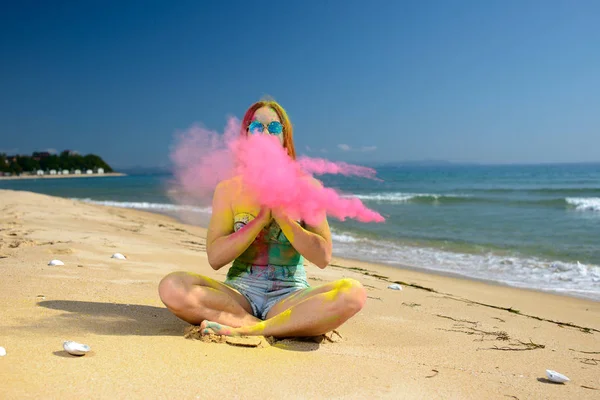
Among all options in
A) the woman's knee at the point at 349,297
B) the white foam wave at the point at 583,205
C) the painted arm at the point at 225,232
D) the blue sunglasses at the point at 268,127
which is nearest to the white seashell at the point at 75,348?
the painted arm at the point at 225,232

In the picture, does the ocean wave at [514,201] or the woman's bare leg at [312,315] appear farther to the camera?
the ocean wave at [514,201]

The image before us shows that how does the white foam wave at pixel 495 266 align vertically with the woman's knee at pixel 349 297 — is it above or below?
below

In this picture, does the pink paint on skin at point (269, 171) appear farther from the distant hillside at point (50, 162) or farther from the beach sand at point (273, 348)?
the distant hillside at point (50, 162)

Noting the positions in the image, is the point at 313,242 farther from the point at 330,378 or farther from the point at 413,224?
the point at 413,224

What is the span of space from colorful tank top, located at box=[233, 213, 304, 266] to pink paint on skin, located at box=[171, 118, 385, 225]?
0.90ft

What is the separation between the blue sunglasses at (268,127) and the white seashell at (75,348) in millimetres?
1694

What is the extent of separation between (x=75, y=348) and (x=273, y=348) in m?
1.15

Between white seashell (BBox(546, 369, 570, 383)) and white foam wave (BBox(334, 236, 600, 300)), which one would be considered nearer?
white seashell (BBox(546, 369, 570, 383))

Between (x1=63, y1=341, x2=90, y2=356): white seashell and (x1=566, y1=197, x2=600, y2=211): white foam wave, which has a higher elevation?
(x1=566, y1=197, x2=600, y2=211): white foam wave

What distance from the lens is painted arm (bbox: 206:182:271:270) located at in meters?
3.38

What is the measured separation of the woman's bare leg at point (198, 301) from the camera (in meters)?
3.41

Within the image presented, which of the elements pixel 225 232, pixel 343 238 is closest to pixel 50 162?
pixel 343 238

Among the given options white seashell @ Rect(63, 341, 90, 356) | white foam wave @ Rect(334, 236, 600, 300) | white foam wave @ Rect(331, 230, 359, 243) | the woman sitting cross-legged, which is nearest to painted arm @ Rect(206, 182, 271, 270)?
the woman sitting cross-legged

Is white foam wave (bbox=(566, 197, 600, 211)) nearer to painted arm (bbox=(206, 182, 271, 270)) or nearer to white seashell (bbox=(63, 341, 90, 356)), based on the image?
painted arm (bbox=(206, 182, 271, 270))
